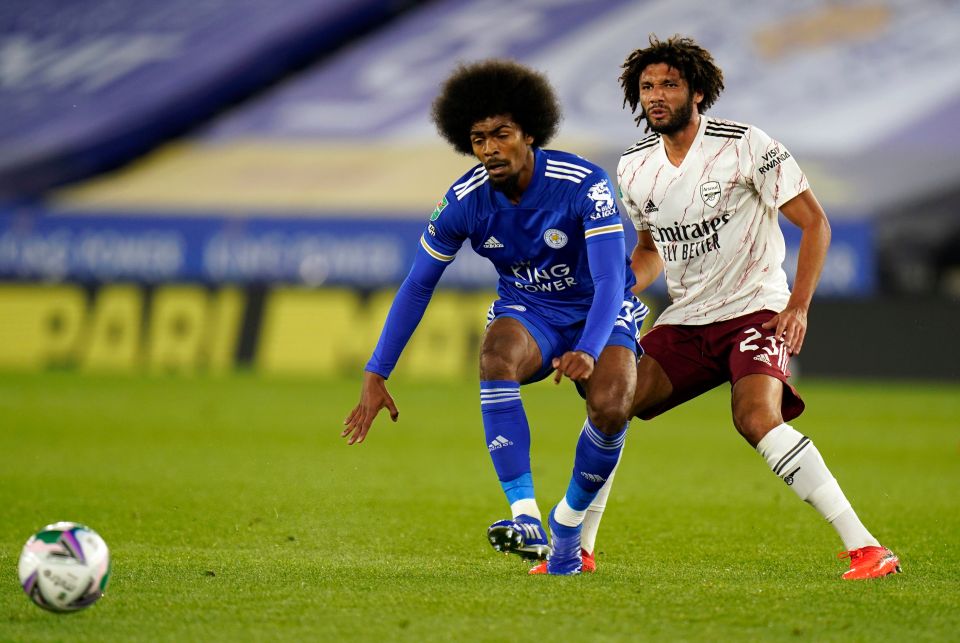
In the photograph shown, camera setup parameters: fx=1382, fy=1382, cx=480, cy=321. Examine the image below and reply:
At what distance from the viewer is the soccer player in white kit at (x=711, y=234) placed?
5.73m

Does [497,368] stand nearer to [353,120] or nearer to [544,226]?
[544,226]

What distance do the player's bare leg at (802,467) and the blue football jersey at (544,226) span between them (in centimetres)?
76

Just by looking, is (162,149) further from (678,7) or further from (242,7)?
(678,7)

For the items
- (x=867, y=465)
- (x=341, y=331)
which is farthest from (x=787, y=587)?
(x=341, y=331)

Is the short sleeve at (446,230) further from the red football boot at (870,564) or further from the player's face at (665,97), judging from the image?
the red football boot at (870,564)

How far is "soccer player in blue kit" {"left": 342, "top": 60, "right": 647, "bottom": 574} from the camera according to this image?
5.57 metres

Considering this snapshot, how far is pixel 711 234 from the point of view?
5.98 meters

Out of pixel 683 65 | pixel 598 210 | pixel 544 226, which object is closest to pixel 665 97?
pixel 683 65

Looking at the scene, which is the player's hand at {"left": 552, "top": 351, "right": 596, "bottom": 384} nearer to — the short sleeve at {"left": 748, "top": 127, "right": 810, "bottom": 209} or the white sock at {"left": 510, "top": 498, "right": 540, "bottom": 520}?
the white sock at {"left": 510, "top": 498, "right": 540, "bottom": 520}

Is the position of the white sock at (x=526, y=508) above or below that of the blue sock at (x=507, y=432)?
below

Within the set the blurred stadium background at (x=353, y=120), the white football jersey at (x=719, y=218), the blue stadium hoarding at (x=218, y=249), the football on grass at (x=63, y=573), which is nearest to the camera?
the football on grass at (x=63, y=573)

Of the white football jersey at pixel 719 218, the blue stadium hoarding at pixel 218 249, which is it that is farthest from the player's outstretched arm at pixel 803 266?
the blue stadium hoarding at pixel 218 249

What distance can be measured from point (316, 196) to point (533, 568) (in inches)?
792

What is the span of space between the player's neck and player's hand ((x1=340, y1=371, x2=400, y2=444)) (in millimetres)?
1601
